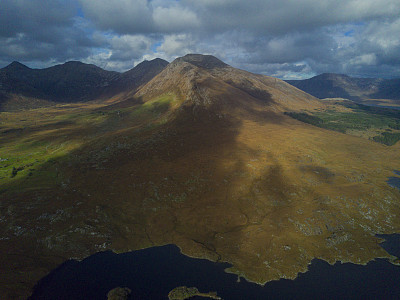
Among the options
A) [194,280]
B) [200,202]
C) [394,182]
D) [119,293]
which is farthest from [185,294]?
[394,182]

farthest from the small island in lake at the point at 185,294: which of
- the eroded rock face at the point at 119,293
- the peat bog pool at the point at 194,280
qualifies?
the eroded rock face at the point at 119,293

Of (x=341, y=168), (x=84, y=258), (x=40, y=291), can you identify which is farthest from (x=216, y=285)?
(x=341, y=168)

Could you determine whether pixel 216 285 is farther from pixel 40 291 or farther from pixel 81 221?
pixel 81 221

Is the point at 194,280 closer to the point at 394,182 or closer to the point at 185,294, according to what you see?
the point at 185,294

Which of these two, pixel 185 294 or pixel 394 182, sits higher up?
pixel 394 182

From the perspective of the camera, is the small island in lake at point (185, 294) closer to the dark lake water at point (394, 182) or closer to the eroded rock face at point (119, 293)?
the eroded rock face at point (119, 293)
